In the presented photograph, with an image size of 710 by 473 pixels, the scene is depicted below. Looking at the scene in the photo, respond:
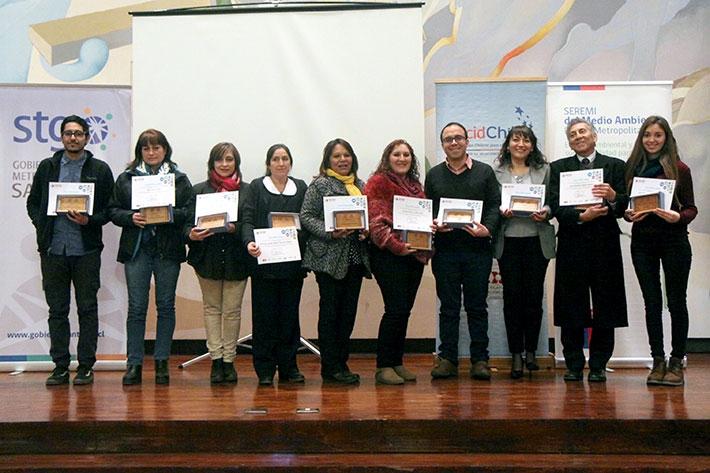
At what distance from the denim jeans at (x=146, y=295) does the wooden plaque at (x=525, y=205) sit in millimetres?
1995

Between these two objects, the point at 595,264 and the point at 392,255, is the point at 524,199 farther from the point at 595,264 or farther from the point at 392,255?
the point at 392,255

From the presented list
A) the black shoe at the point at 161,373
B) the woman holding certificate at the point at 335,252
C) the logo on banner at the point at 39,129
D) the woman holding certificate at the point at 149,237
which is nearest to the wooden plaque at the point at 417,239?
the woman holding certificate at the point at 335,252

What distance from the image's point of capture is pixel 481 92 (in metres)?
5.52

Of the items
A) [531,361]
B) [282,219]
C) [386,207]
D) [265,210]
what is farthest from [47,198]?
[531,361]

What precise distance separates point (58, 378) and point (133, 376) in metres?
0.47

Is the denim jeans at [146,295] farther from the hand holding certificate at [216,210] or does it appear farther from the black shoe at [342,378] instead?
the black shoe at [342,378]

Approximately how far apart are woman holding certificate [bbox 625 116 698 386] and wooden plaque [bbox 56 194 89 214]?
309cm

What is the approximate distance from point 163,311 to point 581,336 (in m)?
2.46

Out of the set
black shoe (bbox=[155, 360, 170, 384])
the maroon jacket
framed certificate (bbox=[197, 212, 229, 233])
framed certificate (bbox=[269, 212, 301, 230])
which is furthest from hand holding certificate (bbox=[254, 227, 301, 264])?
black shoe (bbox=[155, 360, 170, 384])

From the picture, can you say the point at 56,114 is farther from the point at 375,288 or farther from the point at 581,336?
the point at 581,336

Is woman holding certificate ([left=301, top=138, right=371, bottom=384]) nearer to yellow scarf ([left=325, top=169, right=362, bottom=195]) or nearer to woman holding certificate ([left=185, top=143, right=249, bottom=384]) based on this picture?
yellow scarf ([left=325, top=169, right=362, bottom=195])

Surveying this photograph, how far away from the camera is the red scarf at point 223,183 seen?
188 inches

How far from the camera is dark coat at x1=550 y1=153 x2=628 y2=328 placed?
4688 millimetres

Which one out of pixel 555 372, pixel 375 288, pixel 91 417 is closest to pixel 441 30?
pixel 375 288
